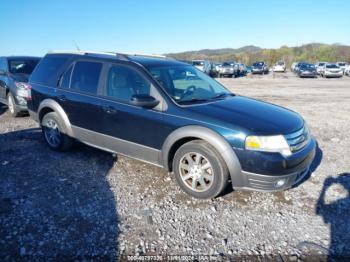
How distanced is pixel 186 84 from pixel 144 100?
37.5 inches

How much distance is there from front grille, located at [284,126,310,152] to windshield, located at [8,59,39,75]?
7.91 m

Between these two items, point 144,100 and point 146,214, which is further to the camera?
point 144,100

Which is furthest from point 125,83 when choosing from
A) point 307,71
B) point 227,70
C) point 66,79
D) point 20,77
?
point 307,71

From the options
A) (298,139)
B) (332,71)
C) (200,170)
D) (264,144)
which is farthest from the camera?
(332,71)

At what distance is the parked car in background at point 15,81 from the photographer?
7.94 metres


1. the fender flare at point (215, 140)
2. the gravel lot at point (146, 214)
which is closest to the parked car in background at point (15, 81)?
the gravel lot at point (146, 214)

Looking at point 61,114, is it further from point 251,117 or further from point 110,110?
point 251,117

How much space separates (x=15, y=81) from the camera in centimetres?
803

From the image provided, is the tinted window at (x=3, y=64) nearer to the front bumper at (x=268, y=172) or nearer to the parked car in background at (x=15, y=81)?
the parked car in background at (x=15, y=81)

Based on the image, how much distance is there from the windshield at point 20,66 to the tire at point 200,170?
6.86 metres

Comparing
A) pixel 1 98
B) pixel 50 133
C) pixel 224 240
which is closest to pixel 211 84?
pixel 224 240

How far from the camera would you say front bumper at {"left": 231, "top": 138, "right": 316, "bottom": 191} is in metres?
3.38

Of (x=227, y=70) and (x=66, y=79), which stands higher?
(x=66, y=79)

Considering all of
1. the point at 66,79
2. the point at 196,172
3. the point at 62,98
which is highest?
the point at 66,79
